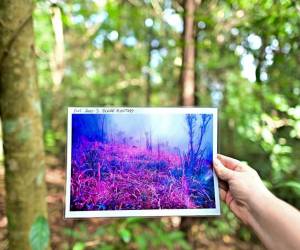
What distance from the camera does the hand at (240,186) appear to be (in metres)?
1.18

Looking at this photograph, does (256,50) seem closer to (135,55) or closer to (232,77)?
(232,77)

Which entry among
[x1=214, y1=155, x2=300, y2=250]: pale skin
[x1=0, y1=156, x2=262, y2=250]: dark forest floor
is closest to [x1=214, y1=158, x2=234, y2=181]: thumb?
[x1=214, y1=155, x2=300, y2=250]: pale skin

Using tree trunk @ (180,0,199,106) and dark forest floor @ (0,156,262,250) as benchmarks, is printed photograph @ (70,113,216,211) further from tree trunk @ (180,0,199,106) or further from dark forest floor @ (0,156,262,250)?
dark forest floor @ (0,156,262,250)

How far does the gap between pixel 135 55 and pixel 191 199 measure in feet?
16.1

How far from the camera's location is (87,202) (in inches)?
47.8

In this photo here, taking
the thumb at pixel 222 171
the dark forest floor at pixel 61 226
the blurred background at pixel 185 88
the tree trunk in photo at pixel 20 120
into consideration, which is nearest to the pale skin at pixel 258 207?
the thumb at pixel 222 171

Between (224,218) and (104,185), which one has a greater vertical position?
Result: (104,185)

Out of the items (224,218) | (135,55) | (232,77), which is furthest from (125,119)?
(135,55)

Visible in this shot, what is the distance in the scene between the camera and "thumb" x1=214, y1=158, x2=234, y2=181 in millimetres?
1242

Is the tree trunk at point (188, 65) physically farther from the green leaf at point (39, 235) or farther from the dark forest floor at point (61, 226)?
the green leaf at point (39, 235)

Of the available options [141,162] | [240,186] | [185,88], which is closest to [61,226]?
[185,88]

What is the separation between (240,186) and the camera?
1230 millimetres

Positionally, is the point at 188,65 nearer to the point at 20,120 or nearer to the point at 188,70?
the point at 188,70

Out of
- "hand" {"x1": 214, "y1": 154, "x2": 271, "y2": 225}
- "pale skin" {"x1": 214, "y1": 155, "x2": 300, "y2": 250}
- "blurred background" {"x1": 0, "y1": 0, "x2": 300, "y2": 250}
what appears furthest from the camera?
"blurred background" {"x1": 0, "y1": 0, "x2": 300, "y2": 250}
